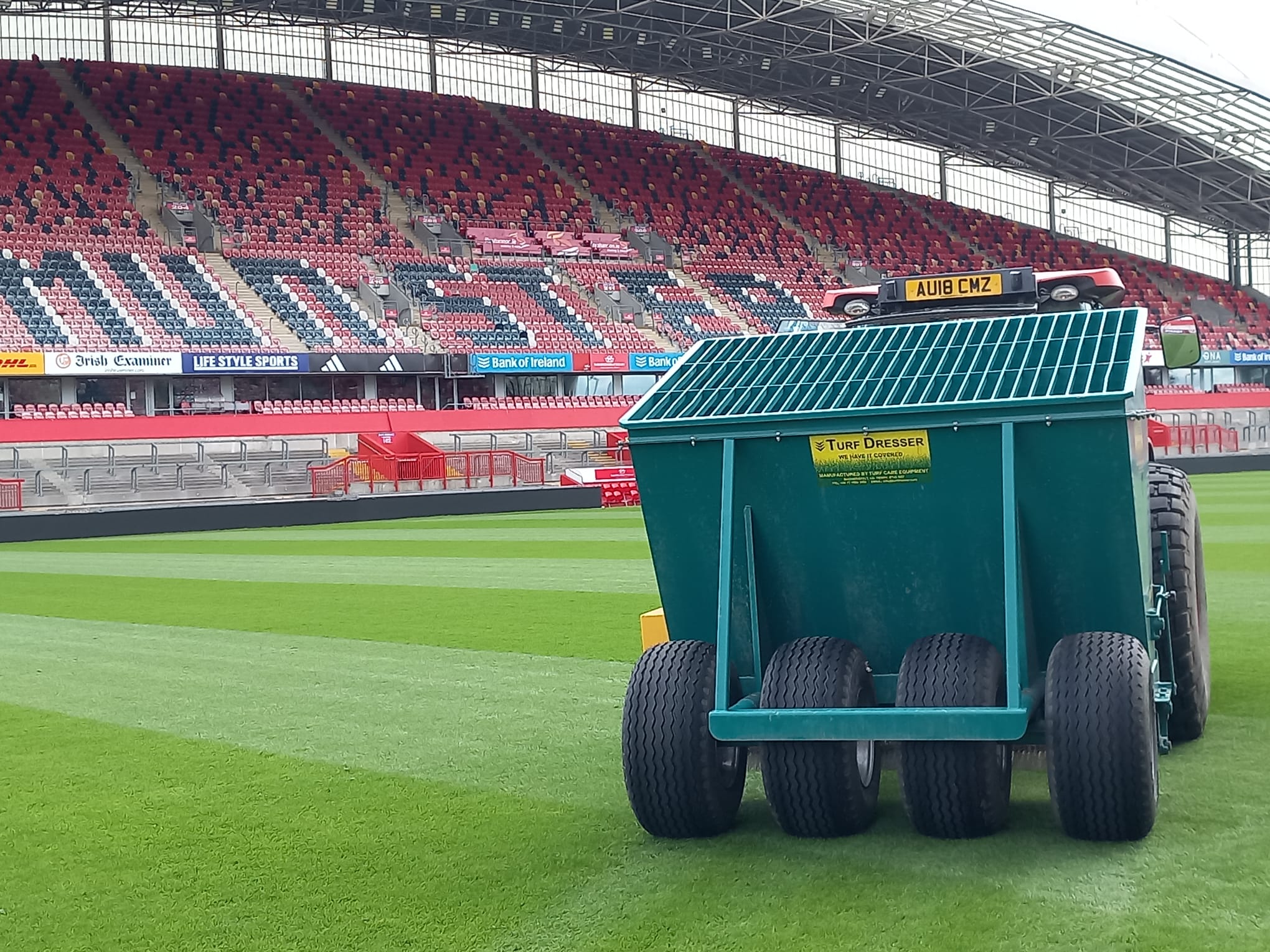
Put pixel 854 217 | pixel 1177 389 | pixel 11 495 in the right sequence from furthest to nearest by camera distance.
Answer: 1. pixel 854 217
2. pixel 1177 389
3. pixel 11 495

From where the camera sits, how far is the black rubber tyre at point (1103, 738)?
433cm

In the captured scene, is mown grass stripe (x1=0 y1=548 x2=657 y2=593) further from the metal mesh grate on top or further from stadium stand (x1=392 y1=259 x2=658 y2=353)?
stadium stand (x1=392 y1=259 x2=658 y2=353)

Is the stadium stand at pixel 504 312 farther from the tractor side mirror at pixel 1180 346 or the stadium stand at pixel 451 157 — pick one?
the tractor side mirror at pixel 1180 346

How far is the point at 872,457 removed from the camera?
4.70 metres

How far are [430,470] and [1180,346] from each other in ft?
88.7

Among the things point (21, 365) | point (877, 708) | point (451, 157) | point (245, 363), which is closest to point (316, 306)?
point (245, 363)

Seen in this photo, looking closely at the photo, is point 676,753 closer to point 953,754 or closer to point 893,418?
point 953,754

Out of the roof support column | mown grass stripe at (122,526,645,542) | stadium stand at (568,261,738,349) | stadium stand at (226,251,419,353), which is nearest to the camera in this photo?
mown grass stripe at (122,526,645,542)

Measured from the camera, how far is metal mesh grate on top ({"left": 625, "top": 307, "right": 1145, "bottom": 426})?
462 centimetres

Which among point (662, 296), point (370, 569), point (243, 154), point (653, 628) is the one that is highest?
point (243, 154)

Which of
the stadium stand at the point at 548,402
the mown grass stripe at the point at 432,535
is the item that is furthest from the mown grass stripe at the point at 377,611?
the stadium stand at the point at 548,402

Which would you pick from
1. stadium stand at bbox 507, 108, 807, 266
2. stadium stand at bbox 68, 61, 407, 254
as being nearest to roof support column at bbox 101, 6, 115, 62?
stadium stand at bbox 68, 61, 407, 254

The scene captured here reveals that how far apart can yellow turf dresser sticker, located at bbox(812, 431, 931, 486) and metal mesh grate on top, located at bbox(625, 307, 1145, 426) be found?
0.34 feet

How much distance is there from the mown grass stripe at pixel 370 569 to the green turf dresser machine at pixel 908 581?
825 cm
